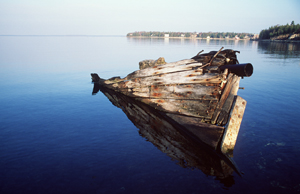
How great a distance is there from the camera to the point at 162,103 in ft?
34.3

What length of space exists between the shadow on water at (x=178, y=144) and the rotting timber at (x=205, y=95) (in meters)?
0.30

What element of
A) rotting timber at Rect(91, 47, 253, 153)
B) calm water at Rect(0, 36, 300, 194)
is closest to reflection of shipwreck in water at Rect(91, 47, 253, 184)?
rotting timber at Rect(91, 47, 253, 153)

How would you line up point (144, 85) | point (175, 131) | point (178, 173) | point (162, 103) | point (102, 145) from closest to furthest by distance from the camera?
point (178, 173) → point (102, 145) → point (175, 131) → point (162, 103) → point (144, 85)

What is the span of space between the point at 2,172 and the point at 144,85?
754 centimetres

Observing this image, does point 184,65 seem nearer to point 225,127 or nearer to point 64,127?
point 225,127

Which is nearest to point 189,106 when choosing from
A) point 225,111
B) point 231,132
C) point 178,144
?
point 225,111

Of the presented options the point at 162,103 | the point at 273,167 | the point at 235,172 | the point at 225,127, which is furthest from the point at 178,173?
the point at 162,103

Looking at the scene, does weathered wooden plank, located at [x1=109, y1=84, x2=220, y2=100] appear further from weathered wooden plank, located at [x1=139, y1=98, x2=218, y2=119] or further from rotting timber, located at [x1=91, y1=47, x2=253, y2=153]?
weathered wooden plank, located at [x1=139, y1=98, x2=218, y2=119]

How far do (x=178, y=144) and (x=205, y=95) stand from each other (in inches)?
91.9

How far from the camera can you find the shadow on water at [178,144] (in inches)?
239

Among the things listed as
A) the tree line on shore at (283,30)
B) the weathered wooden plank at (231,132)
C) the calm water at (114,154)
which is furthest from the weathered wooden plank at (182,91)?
the tree line on shore at (283,30)

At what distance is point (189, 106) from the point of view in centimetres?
891

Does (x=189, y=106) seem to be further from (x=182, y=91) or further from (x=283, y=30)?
(x=283, y=30)

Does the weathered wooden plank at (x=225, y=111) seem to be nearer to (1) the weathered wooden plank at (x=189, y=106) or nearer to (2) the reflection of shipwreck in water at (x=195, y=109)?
(2) the reflection of shipwreck in water at (x=195, y=109)
